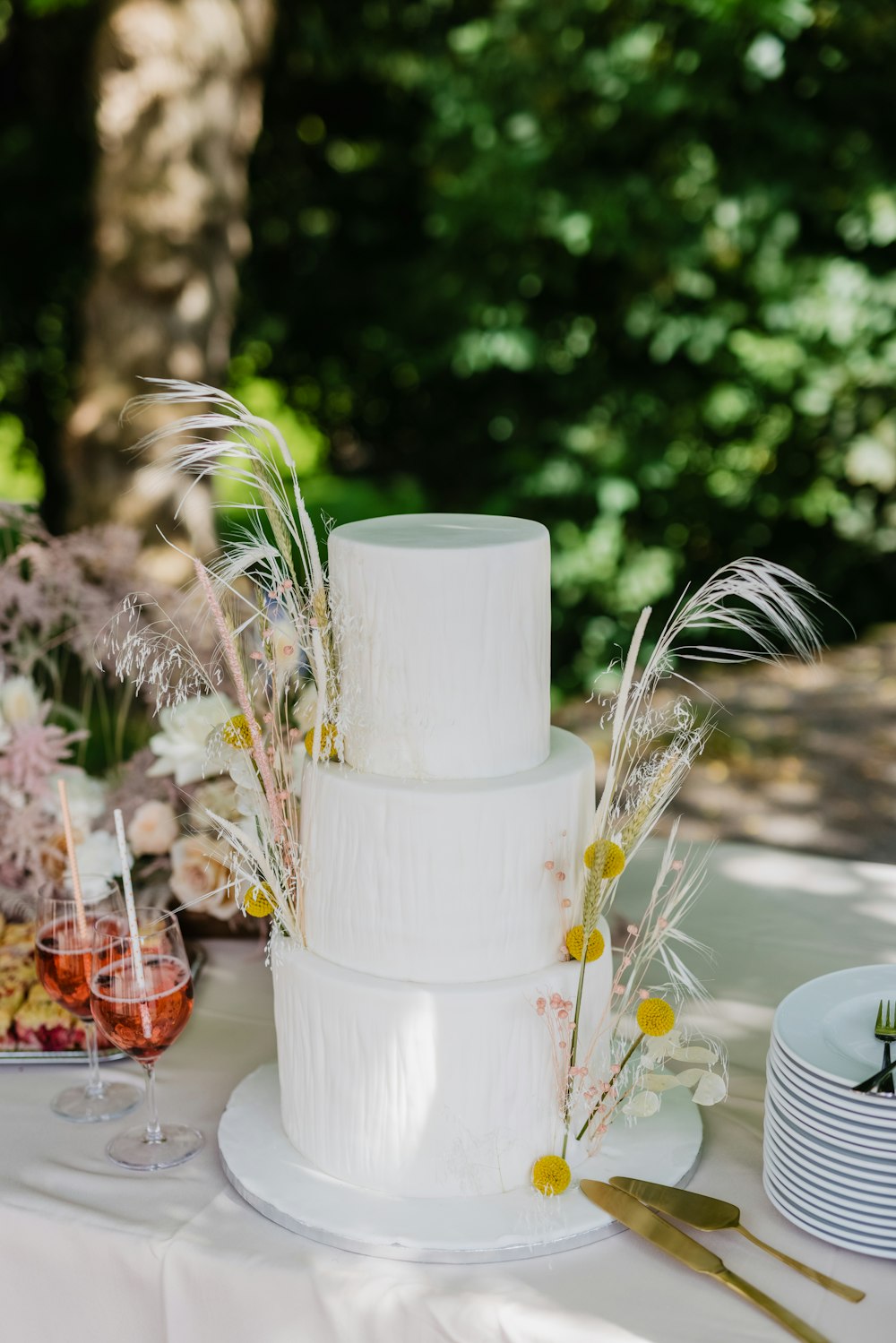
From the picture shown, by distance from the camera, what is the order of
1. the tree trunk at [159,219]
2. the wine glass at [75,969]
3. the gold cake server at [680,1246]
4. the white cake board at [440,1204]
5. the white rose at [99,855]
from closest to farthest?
the gold cake server at [680,1246] → the white cake board at [440,1204] → the wine glass at [75,969] → the white rose at [99,855] → the tree trunk at [159,219]

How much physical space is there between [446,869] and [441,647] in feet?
0.70

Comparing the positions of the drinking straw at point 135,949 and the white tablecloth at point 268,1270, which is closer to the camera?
the white tablecloth at point 268,1270

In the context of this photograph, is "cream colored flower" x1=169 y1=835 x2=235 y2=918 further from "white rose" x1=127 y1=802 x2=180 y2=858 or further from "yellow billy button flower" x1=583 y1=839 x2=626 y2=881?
"yellow billy button flower" x1=583 y1=839 x2=626 y2=881

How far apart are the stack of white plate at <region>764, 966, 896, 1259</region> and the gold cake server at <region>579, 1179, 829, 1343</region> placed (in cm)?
11

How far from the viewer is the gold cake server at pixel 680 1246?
3.64 feet

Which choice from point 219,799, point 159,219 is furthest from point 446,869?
point 159,219

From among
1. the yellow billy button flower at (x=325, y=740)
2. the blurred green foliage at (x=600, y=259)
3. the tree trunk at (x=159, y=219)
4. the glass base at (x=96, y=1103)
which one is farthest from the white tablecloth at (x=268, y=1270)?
the blurred green foliage at (x=600, y=259)

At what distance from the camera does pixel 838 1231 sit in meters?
1.21

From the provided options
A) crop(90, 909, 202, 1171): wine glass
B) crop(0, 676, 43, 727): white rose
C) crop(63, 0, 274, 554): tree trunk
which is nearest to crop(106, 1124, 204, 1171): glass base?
crop(90, 909, 202, 1171): wine glass

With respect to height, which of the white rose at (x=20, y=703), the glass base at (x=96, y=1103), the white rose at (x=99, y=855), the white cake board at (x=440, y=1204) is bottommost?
the glass base at (x=96, y=1103)

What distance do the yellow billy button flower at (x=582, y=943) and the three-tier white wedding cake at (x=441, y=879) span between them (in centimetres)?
4

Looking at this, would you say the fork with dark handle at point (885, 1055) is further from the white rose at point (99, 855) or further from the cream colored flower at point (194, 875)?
the white rose at point (99, 855)

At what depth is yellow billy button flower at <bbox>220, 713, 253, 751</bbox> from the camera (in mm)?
1354

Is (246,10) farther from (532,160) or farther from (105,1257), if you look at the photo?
(105,1257)
